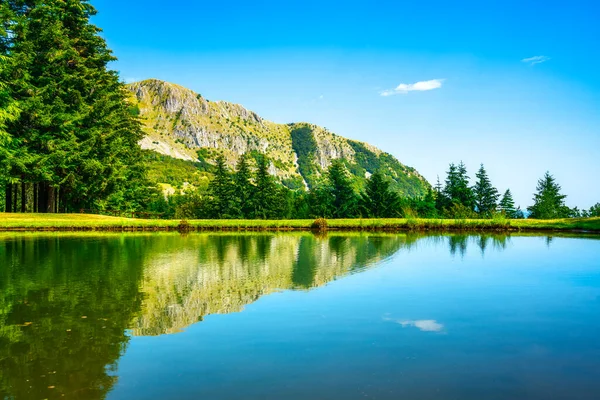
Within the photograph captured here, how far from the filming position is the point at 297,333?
730cm

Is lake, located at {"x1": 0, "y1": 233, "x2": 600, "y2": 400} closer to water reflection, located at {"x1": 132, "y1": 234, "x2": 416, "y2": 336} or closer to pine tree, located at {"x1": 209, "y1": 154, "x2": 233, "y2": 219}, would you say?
water reflection, located at {"x1": 132, "y1": 234, "x2": 416, "y2": 336}

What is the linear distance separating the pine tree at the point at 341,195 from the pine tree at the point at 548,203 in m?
19.2

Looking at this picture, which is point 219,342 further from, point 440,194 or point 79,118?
point 440,194

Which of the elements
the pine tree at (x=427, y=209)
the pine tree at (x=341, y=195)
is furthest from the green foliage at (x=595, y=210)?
the pine tree at (x=341, y=195)

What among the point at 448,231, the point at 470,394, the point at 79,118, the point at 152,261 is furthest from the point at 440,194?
the point at 470,394

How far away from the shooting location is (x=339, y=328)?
7559 millimetres

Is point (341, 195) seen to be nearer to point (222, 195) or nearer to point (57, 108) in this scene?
point (222, 195)

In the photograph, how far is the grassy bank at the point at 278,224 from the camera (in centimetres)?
3309

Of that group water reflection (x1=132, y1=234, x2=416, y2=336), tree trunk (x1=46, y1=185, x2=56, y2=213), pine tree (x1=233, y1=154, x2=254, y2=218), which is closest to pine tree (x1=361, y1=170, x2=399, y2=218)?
pine tree (x1=233, y1=154, x2=254, y2=218)

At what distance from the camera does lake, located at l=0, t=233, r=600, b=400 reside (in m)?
5.18

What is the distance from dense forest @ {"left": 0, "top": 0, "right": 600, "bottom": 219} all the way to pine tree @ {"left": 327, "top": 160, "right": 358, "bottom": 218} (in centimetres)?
12

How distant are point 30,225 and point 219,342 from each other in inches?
1265

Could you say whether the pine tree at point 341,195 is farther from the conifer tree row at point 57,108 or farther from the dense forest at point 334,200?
the conifer tree row at point 57,108

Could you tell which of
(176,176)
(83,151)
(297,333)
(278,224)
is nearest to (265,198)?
(278,224)
